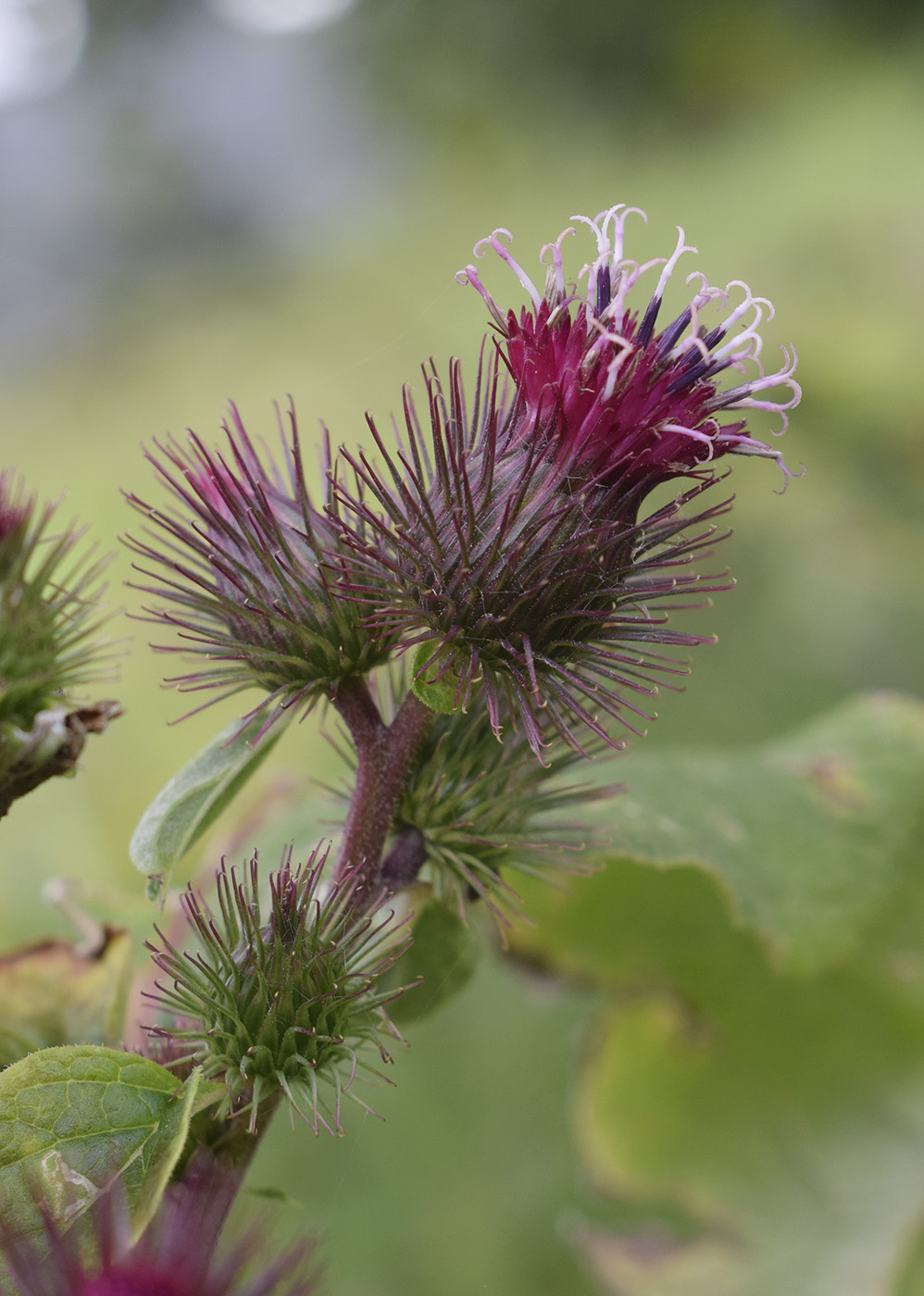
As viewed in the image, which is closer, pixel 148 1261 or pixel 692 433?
pixel 148 1261

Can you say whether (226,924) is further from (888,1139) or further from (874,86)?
(874,86)

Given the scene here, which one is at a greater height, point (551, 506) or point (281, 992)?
point (551, 506)

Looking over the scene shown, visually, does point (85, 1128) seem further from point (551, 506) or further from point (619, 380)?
point (619, 380)

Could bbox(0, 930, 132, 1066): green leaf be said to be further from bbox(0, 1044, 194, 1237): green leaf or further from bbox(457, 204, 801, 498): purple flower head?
bbox(457, 204, 801, 498): purple flower head

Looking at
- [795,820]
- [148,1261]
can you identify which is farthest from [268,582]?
[795,820]

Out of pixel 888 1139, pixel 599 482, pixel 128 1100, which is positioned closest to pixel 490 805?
pixel 599 482

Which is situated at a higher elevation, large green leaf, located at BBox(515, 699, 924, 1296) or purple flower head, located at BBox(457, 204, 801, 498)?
purple flower head, located at BBox(457, 204, 801, 498)

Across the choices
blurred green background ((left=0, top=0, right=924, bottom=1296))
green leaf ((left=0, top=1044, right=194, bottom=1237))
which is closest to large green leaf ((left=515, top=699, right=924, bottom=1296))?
blurred green background ((left=0, top=0, right=924, bottom=1296))
